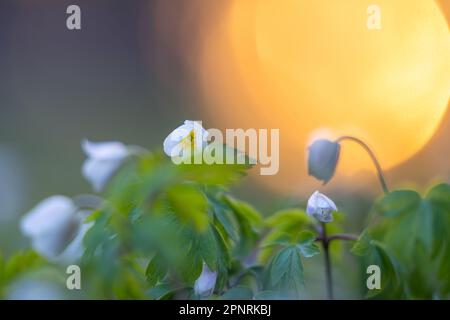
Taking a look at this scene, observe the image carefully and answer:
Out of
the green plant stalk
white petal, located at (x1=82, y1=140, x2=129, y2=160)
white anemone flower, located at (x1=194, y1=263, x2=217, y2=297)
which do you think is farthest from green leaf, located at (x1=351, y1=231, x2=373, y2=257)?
white petal, located at (x1=82, y1=140, x2=129, y2=160)

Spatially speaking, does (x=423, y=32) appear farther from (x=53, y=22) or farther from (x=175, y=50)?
(x=175, y=50)

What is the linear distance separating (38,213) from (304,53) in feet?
2.84

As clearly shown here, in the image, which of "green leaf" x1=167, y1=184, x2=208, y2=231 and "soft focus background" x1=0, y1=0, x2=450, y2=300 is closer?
"green leaf" x1=167, y1=184, x2=208, y2=231

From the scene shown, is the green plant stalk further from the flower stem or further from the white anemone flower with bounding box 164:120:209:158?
the white anemone flower with bounding box 164:120:209:158

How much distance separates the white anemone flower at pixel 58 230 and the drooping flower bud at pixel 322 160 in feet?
0.94

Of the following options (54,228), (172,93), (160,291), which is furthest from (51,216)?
(172,93)

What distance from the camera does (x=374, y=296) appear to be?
0.79 m

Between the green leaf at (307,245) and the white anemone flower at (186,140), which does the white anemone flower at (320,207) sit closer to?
the green leaf at (307,245)

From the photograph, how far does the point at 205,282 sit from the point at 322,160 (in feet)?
0.72

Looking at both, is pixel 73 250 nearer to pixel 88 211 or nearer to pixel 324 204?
pixel 88 211

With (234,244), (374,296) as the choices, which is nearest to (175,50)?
(234,244)

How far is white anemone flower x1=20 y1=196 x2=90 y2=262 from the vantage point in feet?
2.48

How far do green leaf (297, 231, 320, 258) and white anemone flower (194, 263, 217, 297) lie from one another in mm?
100

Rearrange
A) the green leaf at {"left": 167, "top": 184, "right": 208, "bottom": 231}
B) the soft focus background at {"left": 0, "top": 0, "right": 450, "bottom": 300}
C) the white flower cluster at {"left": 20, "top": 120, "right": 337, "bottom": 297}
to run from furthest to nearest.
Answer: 1. the soft focus background at {"left": 0, "top": 0, "right": 450, "bottom": 300}
2. the white flower cluster at {"left": 20, "top": 120, "right": 337, "bottom": 297}
3. the green leaf at {"left": 167, "top": 184, "right": 208, "bottom": 231}
